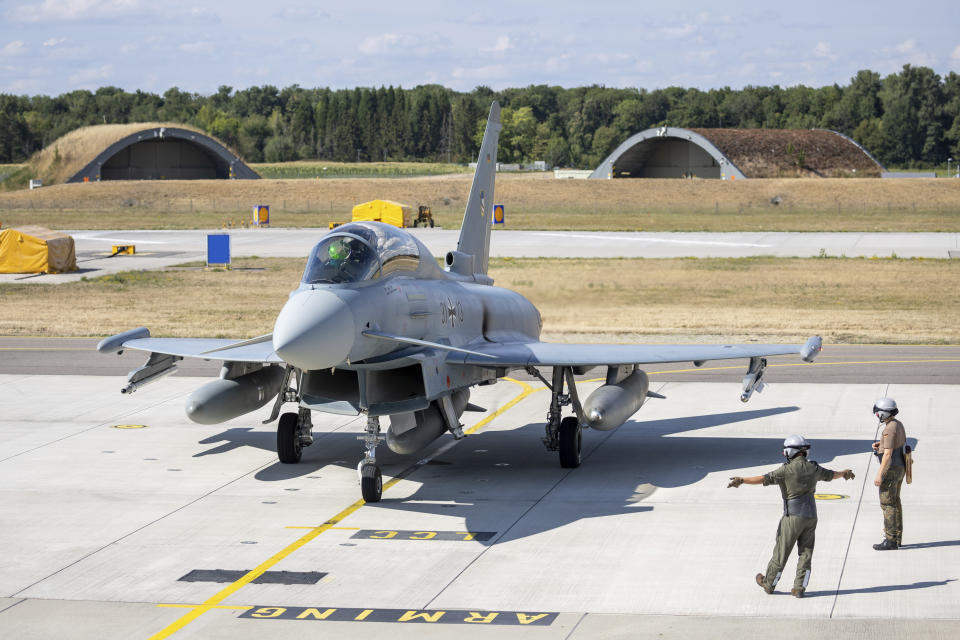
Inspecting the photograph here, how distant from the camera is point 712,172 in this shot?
141125mm

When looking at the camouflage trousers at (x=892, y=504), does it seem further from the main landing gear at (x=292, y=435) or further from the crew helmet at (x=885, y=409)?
the main landing gear at (x=292, y=435)

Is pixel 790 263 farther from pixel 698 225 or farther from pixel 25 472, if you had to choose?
pixel 25 472

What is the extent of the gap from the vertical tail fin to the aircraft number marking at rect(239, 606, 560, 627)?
979 cm

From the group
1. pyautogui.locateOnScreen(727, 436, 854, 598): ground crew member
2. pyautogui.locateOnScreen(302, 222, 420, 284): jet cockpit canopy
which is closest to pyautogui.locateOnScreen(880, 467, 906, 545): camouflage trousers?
pyautogui.locateOnScreen(727, 436, 854, 598): ground crew member

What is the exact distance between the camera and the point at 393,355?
16.7 metres

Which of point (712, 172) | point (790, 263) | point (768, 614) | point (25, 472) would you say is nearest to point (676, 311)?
point (790, 263)

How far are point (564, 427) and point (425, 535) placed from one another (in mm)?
4291

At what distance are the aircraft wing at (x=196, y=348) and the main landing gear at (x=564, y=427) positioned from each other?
432 centimetres

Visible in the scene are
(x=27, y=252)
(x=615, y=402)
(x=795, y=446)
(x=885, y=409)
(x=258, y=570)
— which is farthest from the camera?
(x=27, y=252)

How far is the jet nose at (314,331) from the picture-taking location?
14797 mm

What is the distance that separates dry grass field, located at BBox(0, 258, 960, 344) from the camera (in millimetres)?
34438

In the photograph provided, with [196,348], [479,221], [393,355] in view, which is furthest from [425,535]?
[479,221]

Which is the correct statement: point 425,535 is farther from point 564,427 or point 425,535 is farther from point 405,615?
point 564,427

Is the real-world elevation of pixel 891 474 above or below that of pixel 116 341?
below
